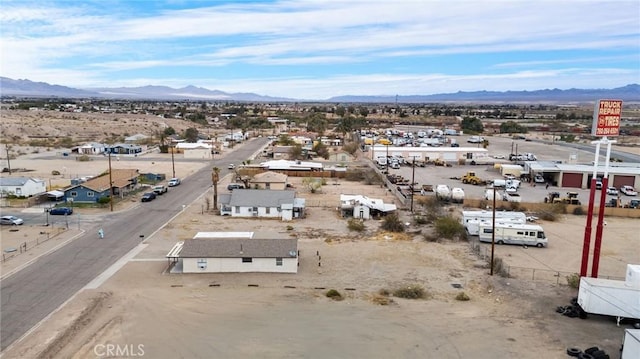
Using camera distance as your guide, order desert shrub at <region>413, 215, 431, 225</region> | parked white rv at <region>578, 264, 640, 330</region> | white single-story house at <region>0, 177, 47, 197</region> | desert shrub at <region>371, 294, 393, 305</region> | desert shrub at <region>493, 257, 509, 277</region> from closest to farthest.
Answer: parked white rv at <region>578, 264, 640, 330</region>
desert shrub at <region>371, 294, 393, 305</region>
desert shrub at <region>493, 257, 509, 277</region>
desert shrub at <region>413, 215, 431, 225</region>
white single-story house at <region>0, 177, 47, 197</region>

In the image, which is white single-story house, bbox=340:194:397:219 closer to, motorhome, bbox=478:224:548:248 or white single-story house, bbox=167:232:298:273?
motorhome, bbox=478:224:548:248

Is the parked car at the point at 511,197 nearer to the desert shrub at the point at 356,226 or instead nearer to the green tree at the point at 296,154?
the desert shrub at the point at 356,226

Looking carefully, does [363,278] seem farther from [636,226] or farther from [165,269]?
[636,226]

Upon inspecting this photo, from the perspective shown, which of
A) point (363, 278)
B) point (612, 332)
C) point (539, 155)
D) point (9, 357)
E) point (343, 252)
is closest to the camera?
point (9, 357)

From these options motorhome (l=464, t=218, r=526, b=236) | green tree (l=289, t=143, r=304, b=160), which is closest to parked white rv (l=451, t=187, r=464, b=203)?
motorhome (l=464, t=218, r=526, b=236)

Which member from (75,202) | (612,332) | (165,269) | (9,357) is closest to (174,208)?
(75,202)
